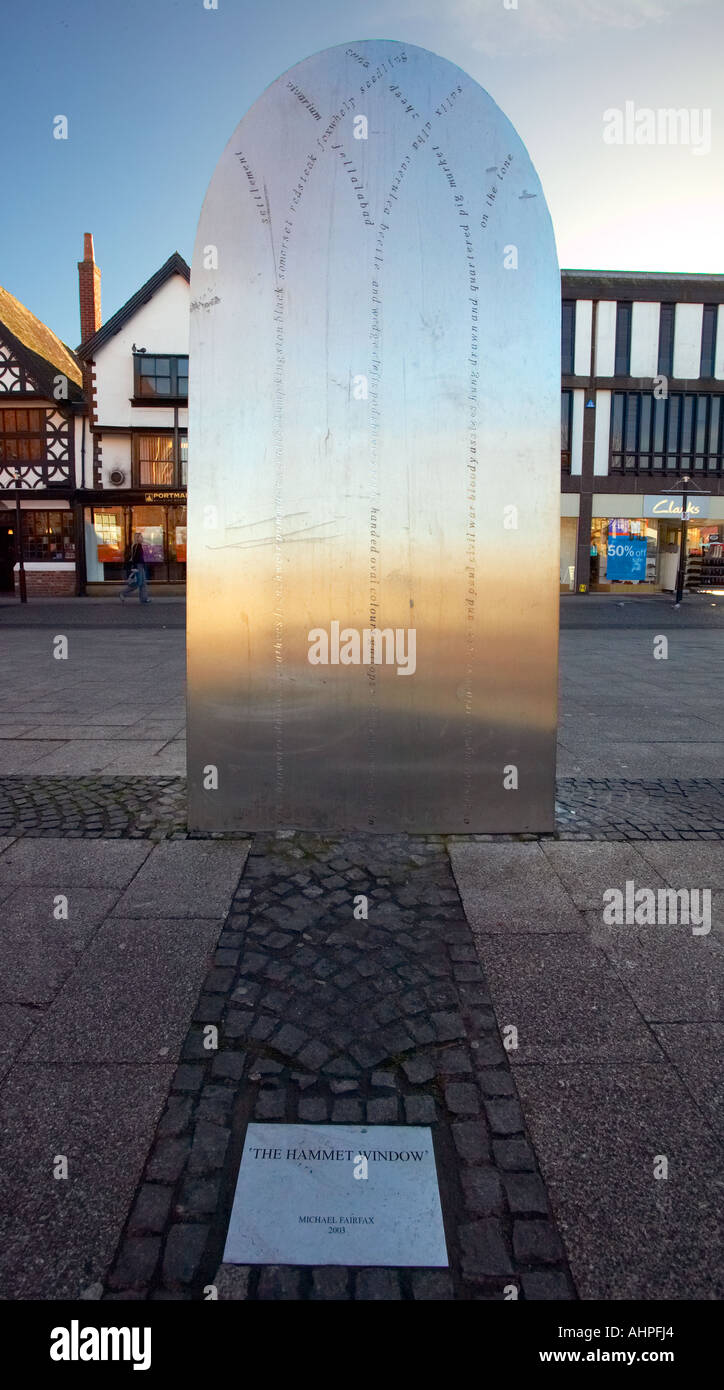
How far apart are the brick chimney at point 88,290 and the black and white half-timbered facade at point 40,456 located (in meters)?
1.89

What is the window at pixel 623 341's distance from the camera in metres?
29.7

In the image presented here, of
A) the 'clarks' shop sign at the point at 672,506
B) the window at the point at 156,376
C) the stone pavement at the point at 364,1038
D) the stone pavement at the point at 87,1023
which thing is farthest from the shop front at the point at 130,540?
the stone pavement at the point at 87,1023

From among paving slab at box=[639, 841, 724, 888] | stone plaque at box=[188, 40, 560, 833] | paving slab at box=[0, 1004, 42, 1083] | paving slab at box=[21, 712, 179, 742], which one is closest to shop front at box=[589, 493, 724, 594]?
paving slab at box=[21, 712, 179, 742]

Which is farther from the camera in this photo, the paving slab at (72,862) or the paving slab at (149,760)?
the paving slab at (149,760)

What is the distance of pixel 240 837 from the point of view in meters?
4.57

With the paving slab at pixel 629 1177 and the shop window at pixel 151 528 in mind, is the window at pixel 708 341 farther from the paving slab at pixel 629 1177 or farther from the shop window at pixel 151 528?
the paving slab at pixel 629 1177

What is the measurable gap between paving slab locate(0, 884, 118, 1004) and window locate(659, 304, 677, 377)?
32224mm

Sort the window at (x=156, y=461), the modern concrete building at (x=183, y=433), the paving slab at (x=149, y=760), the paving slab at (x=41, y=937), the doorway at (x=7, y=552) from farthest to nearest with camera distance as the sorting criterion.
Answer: the doorway at (x=7, y=552) < the window at (x=156, y=461) < the modern concrete building at (x=183, y=433) < the paving slab at (x=149, y=760) < the paving slab at (x=41, y=937)

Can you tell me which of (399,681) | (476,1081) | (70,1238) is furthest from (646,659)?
(70,1238)

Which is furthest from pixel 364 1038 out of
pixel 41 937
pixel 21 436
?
pixel 21 436

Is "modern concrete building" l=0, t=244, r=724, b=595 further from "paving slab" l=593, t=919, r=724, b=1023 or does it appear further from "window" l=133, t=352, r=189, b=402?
"paving slab" l=593, t=919, r=724, b=1023

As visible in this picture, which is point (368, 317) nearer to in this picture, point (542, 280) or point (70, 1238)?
point (542, 280)

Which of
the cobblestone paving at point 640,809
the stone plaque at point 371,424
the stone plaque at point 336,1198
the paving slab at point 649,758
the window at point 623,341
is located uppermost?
the window at point 623,341

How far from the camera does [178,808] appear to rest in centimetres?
511
